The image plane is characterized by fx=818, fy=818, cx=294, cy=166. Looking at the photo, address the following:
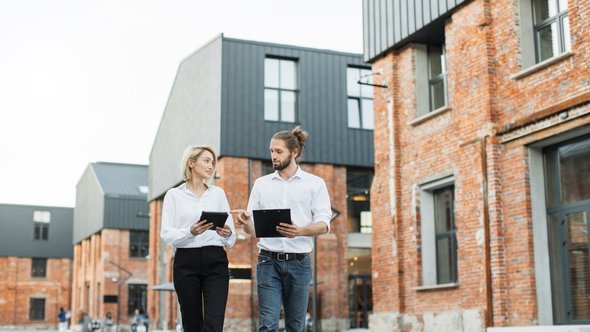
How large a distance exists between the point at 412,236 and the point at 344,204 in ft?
43.9

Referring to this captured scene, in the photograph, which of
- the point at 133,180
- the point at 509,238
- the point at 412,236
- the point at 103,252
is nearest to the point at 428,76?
the point at 412,236

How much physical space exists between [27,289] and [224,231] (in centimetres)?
6058

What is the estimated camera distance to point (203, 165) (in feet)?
21.8

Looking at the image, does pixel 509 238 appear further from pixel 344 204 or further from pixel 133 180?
pixel 133 180

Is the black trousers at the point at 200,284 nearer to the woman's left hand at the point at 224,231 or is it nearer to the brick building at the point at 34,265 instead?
the woman's left hand at the point at 224,231

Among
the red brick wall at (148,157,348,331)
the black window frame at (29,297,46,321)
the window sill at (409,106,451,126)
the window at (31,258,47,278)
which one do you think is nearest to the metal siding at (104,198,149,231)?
the window at (31,258,47,278)

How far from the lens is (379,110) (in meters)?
20.0

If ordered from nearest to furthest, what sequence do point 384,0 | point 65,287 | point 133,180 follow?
point 384,0 < point 133,180 < point 65,287

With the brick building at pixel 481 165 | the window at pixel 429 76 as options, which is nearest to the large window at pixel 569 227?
the brick building at pixel 481 165

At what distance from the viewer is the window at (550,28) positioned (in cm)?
1447

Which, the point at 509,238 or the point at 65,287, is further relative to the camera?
the point at 65,287

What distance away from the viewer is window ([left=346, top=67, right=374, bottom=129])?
32.8 metres

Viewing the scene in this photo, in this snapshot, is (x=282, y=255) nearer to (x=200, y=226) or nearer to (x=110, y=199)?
(x=200, y=226)

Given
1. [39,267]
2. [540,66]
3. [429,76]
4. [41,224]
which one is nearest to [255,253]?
[429,76]
